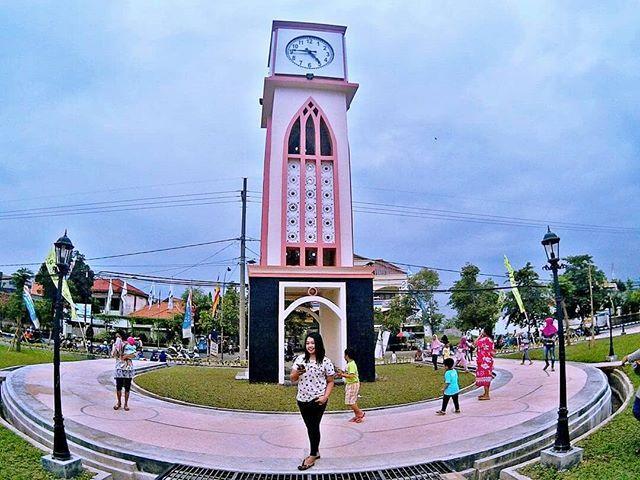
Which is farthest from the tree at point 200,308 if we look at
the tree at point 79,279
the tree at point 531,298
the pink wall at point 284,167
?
the pink wall at point 284,167

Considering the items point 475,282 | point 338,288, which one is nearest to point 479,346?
point 338,288

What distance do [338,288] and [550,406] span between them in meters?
8.25

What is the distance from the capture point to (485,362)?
11180 mm

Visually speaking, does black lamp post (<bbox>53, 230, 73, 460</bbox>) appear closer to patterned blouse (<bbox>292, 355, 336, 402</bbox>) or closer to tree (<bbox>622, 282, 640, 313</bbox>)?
patterned blouse (<bbox>292, 355, 336, 402</bbox>)

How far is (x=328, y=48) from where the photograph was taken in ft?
62.0

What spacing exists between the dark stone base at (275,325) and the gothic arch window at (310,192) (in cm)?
142

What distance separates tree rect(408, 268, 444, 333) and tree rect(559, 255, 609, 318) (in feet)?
32.3

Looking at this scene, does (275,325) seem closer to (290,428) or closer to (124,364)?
(124,364)

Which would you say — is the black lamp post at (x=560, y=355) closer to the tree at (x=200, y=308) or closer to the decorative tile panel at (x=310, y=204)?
the decorative tile panel at (x=310, y=204)

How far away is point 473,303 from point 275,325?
90.5ft

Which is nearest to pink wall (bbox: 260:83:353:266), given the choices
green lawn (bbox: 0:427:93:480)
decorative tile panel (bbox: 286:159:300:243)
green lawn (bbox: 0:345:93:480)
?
decorative tile panel (bbox: 286:159:300:243)

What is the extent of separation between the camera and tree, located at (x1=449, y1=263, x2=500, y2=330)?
3962 centimetres

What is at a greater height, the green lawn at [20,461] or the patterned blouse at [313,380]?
the patterned blouse at [313,380]

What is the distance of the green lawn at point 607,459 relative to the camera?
5668 millimetres
